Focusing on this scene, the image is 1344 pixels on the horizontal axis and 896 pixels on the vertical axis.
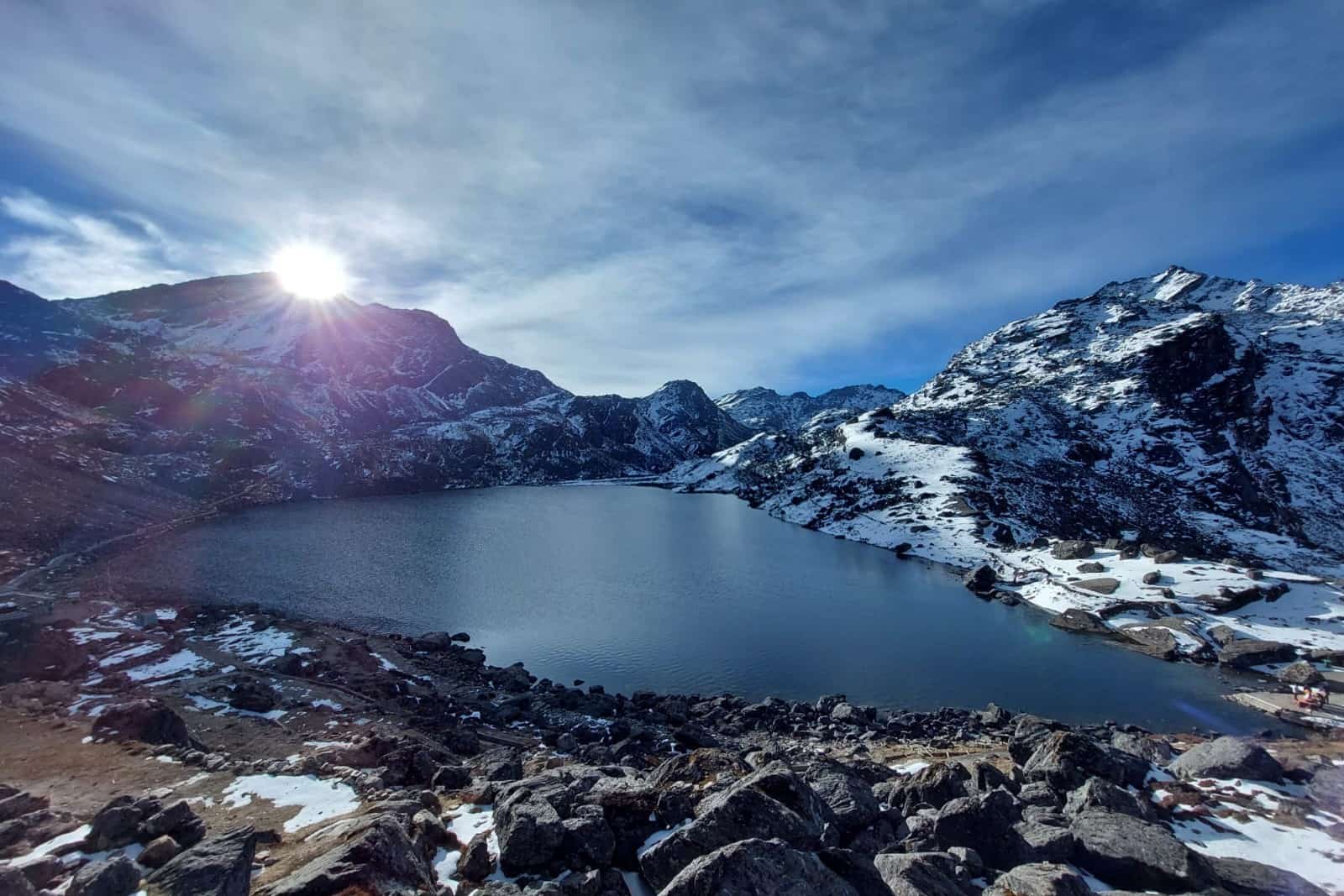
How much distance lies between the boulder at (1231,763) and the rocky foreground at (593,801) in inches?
3.5

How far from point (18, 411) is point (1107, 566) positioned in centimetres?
19904

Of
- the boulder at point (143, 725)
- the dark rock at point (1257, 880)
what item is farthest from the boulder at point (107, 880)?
the dark rock at point (1257, 880)

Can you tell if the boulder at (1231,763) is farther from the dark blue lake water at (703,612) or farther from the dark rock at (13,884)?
the dark rock at (13,884)

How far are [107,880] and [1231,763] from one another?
102ft

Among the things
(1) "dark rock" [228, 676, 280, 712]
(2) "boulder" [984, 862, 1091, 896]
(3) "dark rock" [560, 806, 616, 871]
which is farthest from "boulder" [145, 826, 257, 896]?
(1) "dark rock" [228, 676, 280, 712]

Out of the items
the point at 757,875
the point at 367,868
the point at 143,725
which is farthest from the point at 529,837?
the point at 143,725

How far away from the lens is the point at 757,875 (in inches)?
393

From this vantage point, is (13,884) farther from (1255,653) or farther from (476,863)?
(1255,653)

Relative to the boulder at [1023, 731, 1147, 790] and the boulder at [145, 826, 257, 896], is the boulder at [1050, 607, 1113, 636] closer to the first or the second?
the boulder at [1023, 731, 1147, 790]

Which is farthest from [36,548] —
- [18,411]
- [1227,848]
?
[1227,848]

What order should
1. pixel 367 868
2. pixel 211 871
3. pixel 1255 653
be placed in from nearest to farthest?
1. pixel 367 868
2. pixel 211 871
3. pixel 1255 653

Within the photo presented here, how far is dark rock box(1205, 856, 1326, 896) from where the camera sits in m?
12.6

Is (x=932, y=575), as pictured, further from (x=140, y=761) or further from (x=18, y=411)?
(x=18, y=411)

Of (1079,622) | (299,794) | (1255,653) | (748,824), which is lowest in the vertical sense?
(1079,622)
